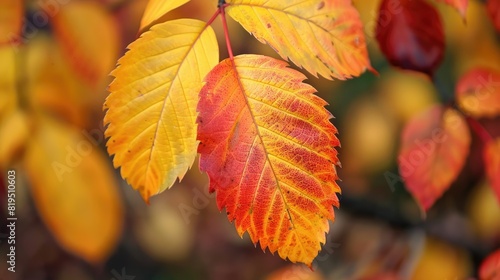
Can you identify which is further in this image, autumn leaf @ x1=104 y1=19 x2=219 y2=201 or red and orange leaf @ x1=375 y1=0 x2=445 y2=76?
red and orange leaf @ x1=375 y1=0 x2=445 y2=76

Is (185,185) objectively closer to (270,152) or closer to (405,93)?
(270,152)

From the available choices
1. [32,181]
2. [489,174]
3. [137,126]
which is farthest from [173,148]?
[489,174]

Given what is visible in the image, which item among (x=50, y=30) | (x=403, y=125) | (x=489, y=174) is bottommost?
(x=489, y=174)

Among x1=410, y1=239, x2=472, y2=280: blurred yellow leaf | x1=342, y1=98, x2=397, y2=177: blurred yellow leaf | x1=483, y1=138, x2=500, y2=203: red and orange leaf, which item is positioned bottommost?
x1=410, y1=239, x2=472, y2=280: blurred yellow leaf

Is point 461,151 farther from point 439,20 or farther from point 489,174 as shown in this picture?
point 439,20

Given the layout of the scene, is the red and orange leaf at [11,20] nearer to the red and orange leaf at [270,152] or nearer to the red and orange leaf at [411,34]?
the red and orange leaf at [270,152]

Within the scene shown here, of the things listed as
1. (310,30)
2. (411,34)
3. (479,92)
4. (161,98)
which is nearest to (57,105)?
(161,98)

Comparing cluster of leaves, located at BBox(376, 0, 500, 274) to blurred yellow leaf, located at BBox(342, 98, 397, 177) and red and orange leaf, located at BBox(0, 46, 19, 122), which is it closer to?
blurred yellow leaf, located at BBox(342, 98, 397, 177)

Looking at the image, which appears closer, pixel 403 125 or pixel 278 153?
pixel 278 153

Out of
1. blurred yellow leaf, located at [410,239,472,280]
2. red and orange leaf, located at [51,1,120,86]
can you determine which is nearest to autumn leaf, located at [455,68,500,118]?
blurred yellow leaf, located at [410,239,472,280]
